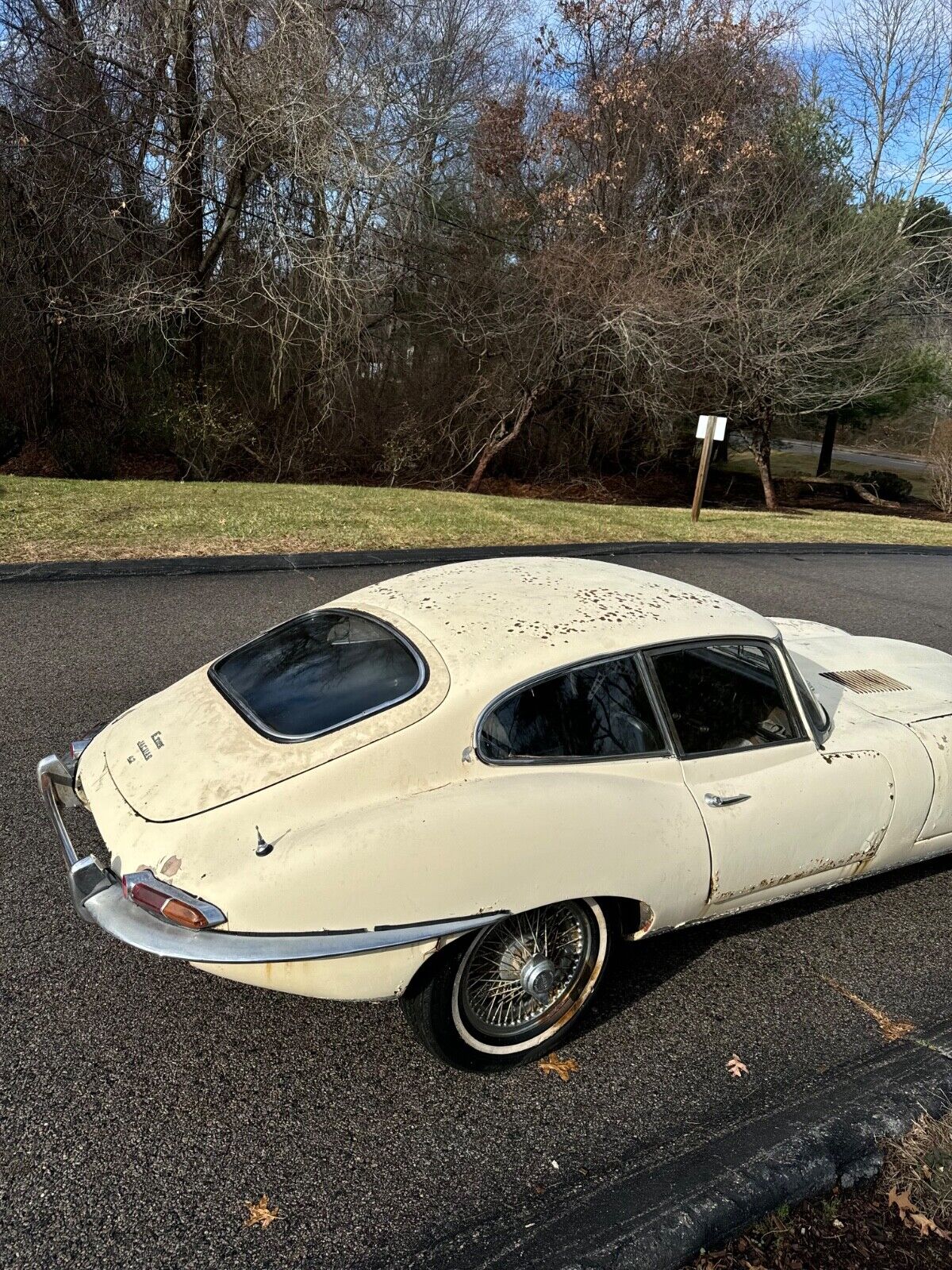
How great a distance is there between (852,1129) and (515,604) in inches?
75.5

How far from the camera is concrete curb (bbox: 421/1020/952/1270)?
2.12 m

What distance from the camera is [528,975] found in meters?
2.71

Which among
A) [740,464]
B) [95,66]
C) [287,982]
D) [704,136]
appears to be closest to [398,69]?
[95,66]

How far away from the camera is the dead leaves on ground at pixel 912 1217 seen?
7.21 ft

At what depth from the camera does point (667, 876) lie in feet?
9.30

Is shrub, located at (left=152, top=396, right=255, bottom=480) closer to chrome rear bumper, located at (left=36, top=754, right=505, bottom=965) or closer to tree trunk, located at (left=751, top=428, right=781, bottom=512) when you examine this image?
tree trunk, located at (left=751, top=428, right=781, bottom=512)

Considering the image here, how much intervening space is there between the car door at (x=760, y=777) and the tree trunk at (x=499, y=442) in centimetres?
1823

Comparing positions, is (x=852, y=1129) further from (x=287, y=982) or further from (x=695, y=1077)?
(x=287, y=982)

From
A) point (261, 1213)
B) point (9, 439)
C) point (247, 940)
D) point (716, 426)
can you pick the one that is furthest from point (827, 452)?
point (261, 1213)

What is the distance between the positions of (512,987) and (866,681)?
235cm

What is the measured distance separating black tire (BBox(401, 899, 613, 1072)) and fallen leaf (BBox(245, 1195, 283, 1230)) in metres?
0.59

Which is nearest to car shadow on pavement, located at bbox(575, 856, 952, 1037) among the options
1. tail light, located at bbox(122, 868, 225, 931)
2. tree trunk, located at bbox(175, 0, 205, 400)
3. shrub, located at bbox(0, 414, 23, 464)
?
tail light, located at bbox(122, 868, 225, 931)

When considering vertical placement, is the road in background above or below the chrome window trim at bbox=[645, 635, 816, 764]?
below

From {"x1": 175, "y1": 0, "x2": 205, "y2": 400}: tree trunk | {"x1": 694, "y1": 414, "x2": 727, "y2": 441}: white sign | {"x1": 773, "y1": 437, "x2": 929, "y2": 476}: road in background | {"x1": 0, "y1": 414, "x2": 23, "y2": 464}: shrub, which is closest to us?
{"x1": 694, "y1": 414, "x2": 727, "y2": 441}: white sign
